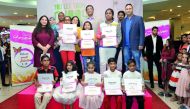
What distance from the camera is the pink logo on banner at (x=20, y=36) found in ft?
25.1

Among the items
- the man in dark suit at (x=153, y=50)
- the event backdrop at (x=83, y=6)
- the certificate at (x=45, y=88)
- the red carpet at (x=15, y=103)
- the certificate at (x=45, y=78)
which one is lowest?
the red carpet at (x=15, y=103)

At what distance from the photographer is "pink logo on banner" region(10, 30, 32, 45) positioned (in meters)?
7.66

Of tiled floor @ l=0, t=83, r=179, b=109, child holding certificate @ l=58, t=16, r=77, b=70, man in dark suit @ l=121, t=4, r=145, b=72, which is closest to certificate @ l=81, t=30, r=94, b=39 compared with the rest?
child holding certificate @ l=58, t=16, r=77, b=70

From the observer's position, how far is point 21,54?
25.6ft

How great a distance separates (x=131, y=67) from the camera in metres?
4.30

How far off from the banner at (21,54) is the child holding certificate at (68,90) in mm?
3775

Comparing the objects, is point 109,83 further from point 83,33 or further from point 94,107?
point 83,33

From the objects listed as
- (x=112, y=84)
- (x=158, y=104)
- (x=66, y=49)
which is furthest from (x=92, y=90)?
(x=158, y=104)

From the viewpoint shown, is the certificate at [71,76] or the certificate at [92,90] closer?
the certificate at [92,90]

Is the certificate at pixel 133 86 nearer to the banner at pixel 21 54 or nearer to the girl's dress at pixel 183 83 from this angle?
the girl's dress at pixel 183 83

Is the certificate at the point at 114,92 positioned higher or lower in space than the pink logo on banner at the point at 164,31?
lower

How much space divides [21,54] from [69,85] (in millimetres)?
4029

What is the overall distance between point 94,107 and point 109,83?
0.44 meters

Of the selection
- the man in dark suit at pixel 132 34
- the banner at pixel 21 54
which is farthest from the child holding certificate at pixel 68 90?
the banner at pixel 21 54
